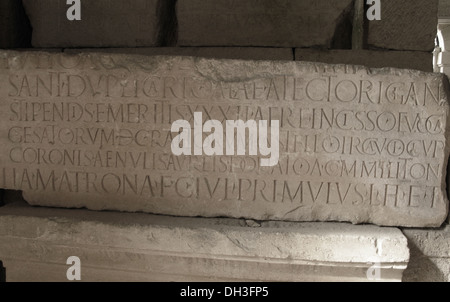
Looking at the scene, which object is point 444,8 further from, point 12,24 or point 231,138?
point 12,24

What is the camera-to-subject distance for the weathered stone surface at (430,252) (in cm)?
234

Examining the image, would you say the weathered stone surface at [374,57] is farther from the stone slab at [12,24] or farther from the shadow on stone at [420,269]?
the stone slab at [12,24]

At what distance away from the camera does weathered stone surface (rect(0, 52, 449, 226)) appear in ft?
7.57

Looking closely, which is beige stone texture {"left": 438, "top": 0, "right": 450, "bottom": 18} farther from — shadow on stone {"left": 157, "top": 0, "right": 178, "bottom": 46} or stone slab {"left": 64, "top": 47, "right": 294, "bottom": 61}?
shadow on stone {"left": 157, "top": 0, "right": 178, "bottom": 46}

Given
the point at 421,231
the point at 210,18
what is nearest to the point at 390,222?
the point at 421,231

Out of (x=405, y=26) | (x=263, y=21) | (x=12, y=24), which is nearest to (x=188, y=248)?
(x=263, y=21)

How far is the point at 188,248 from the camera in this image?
2.33m

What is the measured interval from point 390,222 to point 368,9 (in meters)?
1.41

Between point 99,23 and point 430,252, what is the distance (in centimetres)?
264

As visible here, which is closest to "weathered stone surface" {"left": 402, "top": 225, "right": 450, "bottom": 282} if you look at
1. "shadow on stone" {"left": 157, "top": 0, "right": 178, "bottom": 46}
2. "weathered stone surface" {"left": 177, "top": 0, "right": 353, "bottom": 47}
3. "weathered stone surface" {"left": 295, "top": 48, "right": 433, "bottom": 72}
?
"weathered stone surface" {"left": 295, "top": 48, "right": 433, "bottom": 72}

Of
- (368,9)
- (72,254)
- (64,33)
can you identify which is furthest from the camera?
(64,33)

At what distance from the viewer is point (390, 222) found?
2354 mm

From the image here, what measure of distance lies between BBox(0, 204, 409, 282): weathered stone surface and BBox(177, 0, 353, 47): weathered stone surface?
1241mm

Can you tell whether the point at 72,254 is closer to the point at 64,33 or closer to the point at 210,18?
the point at 64,33
